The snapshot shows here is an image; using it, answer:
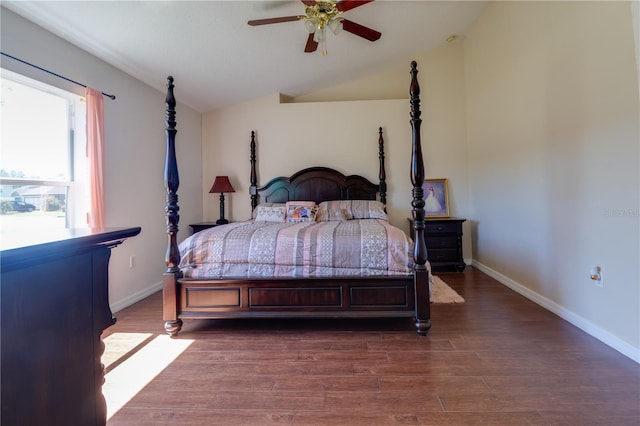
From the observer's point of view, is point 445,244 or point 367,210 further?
point 445,244

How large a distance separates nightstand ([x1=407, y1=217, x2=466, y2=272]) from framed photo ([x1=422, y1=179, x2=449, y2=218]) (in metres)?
0.41

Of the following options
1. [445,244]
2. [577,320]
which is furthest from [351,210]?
[577,320]

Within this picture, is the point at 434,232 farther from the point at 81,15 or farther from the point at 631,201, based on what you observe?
the point at 81,15

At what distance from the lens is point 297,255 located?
7.40 ft

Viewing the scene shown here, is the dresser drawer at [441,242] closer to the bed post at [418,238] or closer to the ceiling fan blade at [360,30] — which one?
the bed post at [418,238]

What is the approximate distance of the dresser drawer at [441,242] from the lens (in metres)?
3.96

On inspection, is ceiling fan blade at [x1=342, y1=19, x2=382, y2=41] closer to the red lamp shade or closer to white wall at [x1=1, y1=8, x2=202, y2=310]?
white wall at [x1=1, y1=8, x2=202, y2=310]

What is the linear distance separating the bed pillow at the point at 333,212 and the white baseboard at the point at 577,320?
2.01m

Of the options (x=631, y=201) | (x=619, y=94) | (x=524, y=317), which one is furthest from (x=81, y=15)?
(x=524, y=317)

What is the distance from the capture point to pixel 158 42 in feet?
8.57

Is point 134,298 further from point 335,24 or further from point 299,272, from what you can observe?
point 335,24

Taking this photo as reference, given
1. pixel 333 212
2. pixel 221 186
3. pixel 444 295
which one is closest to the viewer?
pixel 444 295

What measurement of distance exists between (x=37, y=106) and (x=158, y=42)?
1113 millimetres

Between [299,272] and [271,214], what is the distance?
1.59 m
